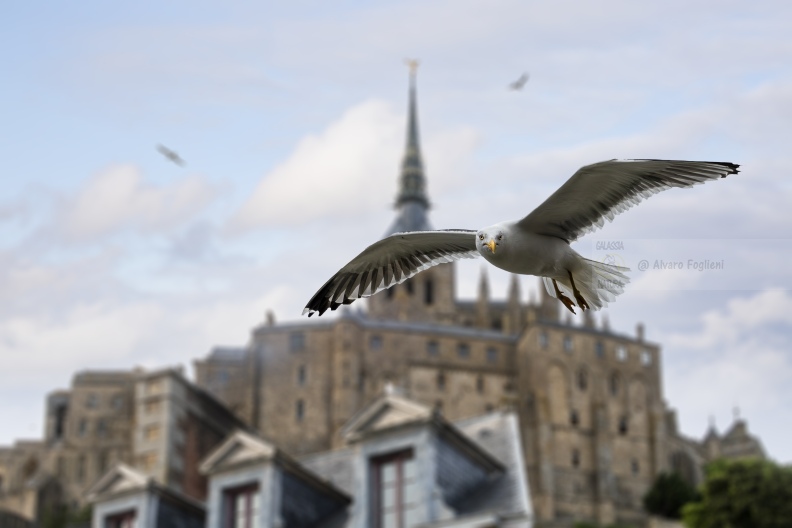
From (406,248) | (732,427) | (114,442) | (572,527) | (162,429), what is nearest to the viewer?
(406,248)

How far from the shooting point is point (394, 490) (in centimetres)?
3253

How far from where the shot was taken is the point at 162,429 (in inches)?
3775

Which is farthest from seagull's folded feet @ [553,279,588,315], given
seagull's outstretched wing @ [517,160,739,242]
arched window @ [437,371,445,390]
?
arched window @ [437,371,445,390]

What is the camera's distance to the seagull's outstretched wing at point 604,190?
9281 millimetres

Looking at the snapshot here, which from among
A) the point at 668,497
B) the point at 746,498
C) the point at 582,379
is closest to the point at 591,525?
the point at 668,497

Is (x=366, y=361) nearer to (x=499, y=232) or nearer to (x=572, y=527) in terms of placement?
(x=572, y=527)

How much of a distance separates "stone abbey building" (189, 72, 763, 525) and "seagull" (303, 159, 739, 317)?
116m

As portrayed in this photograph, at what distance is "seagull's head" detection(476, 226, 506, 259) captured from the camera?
9.51 m

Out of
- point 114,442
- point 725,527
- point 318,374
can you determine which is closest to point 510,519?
point 725,527

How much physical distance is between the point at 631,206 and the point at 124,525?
1175 inches

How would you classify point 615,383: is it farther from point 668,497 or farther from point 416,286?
point 416,286

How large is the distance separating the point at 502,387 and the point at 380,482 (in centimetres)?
10312

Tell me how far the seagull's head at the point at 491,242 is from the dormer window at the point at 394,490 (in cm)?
2193

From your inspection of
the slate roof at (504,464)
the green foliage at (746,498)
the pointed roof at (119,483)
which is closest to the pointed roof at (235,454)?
the pointed roof at (119,483)
